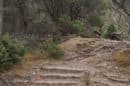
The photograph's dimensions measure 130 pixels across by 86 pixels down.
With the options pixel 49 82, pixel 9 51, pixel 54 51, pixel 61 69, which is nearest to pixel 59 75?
pixel 61 69

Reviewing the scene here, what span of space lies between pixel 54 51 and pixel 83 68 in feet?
3.82

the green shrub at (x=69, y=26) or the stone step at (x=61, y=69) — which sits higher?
the green shrub at (x=69, y=26)

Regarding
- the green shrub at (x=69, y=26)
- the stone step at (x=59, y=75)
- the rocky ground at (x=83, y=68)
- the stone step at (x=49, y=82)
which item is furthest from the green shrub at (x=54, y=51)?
the green shrub at (x=69, y=26)

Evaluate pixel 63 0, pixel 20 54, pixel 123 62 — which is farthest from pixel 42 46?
pixel 63 0

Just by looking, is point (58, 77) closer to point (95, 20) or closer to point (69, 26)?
point (69, 26)

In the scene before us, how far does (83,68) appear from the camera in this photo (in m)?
10.9

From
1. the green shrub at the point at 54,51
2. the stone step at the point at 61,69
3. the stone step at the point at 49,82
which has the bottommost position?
the stone step at the point at 49,82

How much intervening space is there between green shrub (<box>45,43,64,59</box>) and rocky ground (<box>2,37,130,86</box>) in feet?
0.67

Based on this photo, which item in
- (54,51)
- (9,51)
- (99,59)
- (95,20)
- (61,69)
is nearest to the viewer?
(9,51)

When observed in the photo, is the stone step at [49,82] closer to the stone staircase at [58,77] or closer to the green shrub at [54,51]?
the stone staircase at [58,77]

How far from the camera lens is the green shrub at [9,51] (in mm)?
9820

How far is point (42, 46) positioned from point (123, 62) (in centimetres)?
289

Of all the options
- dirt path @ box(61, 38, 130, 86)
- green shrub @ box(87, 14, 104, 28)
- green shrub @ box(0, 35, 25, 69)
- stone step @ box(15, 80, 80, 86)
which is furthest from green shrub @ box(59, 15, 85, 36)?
stone step @ box(15, 80, 80, 86)

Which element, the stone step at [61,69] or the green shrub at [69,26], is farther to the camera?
the green shrub at [69,26]
